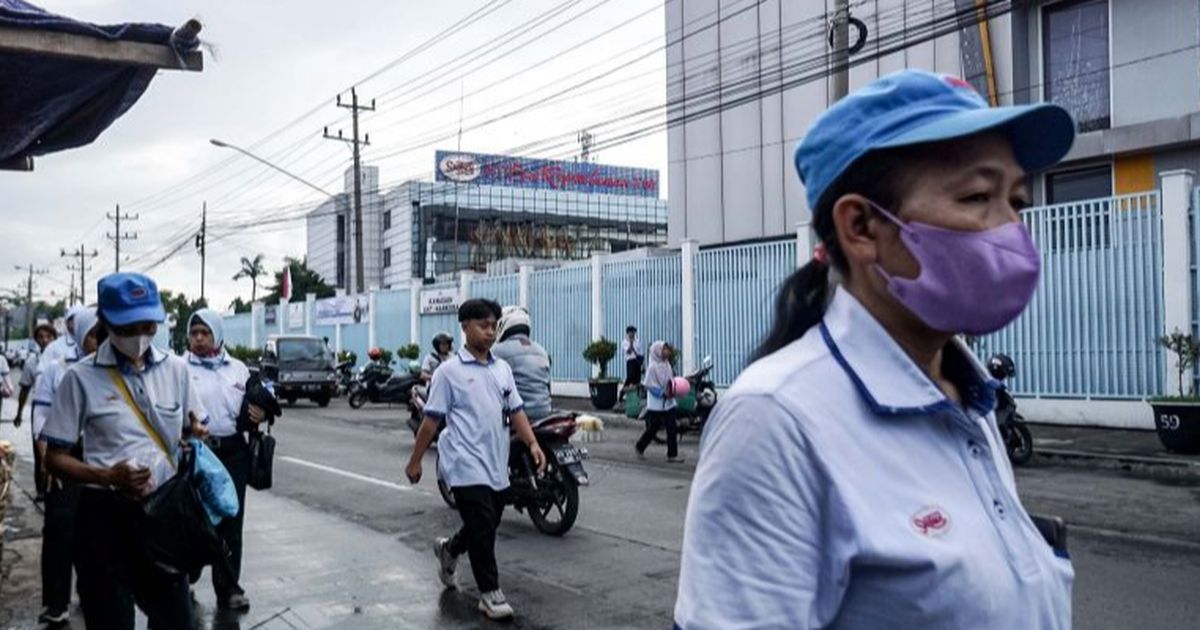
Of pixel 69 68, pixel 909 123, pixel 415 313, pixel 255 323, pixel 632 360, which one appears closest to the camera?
pixel 909 123

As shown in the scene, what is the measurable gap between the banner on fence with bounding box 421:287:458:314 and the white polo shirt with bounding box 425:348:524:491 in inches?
1002

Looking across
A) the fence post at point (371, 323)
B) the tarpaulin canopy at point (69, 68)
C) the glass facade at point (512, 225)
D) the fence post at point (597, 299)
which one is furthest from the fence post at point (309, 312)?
the tarpaulin canopy at point (69, 68)

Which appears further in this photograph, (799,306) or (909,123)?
(799,306)

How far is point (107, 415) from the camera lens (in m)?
4.16

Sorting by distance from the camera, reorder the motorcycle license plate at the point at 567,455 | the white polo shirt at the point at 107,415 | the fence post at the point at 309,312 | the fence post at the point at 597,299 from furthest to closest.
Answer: the fence post at the point at 309,312 → the fence post at the point at 597,299 → the motorcycle license plate at the point at 567,455 → the white polo shirt at the point at 107,415

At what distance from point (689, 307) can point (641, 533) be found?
14.6 meters

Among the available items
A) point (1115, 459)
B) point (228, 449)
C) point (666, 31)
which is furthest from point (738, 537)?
point (666, 31)

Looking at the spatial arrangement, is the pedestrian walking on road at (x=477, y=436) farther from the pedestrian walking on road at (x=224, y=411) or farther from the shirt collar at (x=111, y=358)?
the shirt collar at (x=111, y=358)

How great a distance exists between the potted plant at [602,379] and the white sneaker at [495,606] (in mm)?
16627

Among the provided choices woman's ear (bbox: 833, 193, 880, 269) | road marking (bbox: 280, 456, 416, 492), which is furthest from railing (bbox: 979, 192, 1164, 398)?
woman's ear (bbox: 833, 193, 880, 269)

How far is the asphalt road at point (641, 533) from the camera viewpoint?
20.3 feet

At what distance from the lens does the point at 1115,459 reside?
489 inches

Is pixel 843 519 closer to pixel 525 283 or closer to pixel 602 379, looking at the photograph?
pixel 602 379

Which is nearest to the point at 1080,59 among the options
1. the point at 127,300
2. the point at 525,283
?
the point at 525,283
